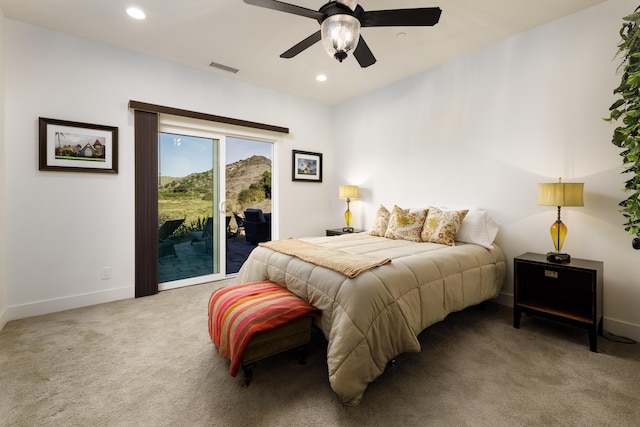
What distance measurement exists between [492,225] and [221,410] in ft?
9.53

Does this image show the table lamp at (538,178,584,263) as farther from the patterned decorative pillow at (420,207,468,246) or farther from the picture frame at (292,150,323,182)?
the picture frame at (292,150,323,182)

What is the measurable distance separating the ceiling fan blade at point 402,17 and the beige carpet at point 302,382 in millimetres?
2319

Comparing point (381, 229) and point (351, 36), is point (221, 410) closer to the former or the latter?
point (351, 36)

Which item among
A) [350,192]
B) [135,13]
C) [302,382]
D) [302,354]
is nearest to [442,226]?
[350,192]

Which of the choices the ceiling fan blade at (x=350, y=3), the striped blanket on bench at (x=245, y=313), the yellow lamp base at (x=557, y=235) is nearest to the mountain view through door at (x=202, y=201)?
the striped blanket on bench at (x=245, y=313)

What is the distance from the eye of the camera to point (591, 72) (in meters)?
2.54

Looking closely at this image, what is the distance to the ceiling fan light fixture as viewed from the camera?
5.94 ft

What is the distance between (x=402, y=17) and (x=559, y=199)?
6.33 ft

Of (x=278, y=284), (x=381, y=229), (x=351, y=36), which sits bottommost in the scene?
(x=278, y=284)

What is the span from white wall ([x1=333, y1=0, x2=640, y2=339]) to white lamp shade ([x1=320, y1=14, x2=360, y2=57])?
7.07 feet

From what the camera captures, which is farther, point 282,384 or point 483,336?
point 483,336

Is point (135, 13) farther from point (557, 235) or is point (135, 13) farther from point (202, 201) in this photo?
point (557, 235)

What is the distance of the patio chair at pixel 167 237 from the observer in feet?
12.2

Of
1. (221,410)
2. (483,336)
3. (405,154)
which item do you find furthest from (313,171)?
(221,410)
